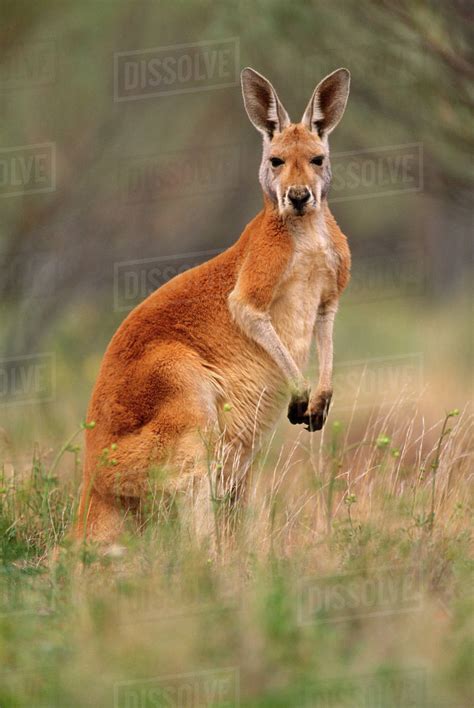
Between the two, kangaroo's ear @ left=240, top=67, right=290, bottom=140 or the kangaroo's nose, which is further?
kangaroo's ear @ left=240, top=67, right=290, bottom=140

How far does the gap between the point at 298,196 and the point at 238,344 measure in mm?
769

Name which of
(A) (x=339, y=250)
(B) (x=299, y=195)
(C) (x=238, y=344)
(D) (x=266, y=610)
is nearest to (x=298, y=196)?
(B) (x=299, y=195)

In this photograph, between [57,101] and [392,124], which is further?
[57,101]

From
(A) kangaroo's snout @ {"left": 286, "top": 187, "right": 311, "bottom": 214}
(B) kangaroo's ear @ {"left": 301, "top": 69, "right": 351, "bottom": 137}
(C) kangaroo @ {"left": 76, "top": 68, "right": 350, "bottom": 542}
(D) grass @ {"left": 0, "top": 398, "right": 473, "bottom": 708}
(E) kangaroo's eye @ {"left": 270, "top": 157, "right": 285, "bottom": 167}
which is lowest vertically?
(D) grass @ {"left": 0, "top": 398, "right": 473, "bottom": 708}

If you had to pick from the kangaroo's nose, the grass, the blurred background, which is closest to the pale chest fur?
the kangaroo's nose

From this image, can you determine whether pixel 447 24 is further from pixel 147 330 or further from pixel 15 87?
pixel 15 87

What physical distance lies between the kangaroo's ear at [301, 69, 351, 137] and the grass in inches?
64.2

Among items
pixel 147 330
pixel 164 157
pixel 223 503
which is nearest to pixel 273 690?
pixel 223 503

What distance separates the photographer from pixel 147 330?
5.60 metres

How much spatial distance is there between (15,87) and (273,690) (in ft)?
27.3

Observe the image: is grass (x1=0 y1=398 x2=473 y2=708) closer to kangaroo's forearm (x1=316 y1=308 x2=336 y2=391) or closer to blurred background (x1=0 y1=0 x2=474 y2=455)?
kangaroo's forearm (x1=316 y1=308 x2=336 y2=391)

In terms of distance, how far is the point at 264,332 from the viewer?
223 inches

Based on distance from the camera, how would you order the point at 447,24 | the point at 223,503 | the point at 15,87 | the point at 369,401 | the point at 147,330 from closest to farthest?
the point at 223,503
the point at 147,330
the point at 447,24
the point at 369,401
the point at 15,87

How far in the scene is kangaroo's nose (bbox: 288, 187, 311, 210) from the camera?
548 cm
